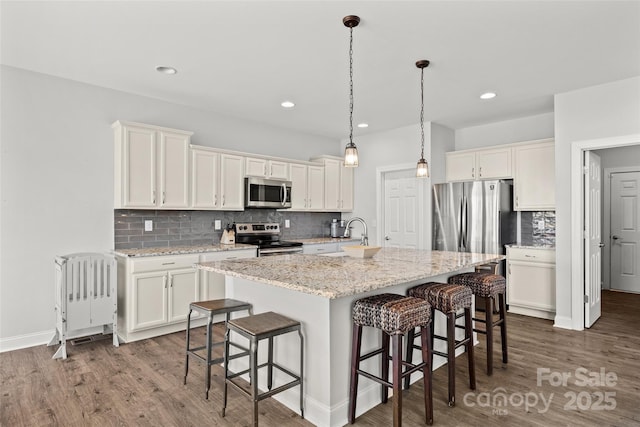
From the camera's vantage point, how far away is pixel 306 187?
5.60 metres

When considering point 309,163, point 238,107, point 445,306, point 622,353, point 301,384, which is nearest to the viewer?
point 301,384

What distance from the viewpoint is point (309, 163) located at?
5.63m

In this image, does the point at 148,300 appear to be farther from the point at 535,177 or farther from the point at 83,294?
the point at 535,177

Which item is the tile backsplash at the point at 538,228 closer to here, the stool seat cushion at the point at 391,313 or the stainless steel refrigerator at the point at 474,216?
the stainless steel refrigerator at the point at 474,216

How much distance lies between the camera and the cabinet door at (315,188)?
565 centimetres

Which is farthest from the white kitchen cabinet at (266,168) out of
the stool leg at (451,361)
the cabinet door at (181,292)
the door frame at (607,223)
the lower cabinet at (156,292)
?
the door frame at (607,223)

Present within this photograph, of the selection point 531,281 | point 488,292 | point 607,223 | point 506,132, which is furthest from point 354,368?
point 607,223

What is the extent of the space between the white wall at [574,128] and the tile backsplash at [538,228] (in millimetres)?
785

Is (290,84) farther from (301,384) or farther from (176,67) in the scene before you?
(301,384)

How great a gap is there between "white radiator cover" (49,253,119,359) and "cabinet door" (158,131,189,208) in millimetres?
896

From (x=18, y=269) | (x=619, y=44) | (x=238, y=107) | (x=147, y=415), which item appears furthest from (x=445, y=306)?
(x=18, y=269)

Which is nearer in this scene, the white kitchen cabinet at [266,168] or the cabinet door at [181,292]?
the cabinet door at [181,292]

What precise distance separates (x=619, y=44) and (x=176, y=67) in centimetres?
371

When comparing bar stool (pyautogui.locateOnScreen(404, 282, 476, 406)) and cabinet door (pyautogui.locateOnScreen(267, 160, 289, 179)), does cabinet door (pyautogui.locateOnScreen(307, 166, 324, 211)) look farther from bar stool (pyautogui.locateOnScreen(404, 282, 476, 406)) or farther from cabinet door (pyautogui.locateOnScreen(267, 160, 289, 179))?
bar stool (pyautogui.locateOnScreen(404, 282, 476, 406))
